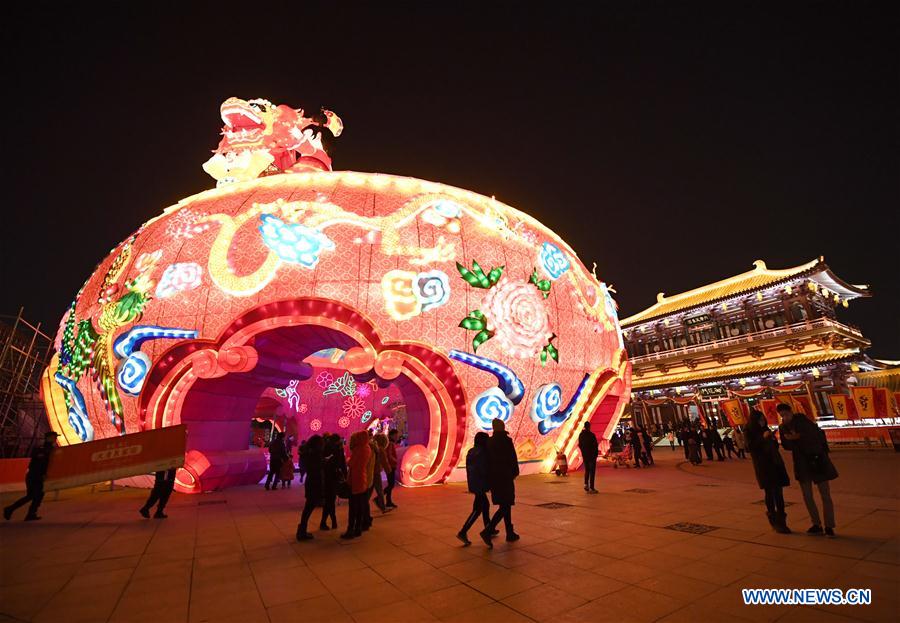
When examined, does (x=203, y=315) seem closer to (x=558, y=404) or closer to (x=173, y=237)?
(x=173, y=237)

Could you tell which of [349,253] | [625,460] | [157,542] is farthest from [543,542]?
[625,460]

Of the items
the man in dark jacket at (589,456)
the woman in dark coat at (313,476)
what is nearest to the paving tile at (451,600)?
the woman in dark coat at (313,476)

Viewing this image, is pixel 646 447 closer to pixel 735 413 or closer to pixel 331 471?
pixel 735 413

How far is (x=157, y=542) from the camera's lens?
232 inches

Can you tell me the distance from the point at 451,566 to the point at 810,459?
4503 millimetres

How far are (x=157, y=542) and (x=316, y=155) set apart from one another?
1472 cm

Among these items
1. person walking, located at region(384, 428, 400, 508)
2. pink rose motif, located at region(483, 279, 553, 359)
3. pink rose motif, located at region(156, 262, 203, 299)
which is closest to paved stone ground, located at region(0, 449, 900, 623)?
person walking, located at region(384, 428, 400, 508)

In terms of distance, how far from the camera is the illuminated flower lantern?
10.3 meters

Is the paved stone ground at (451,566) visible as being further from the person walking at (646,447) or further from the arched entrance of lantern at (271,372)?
the person walking at (646,447)

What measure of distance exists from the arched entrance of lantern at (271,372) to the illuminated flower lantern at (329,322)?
37 millimetres

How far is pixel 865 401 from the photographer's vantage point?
19.3m

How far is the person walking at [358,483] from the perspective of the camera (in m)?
5.93

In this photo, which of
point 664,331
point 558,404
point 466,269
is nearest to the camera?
point 466,269

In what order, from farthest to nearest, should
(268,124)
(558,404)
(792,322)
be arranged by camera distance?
(792,322)
(268,124)
(558,404)
